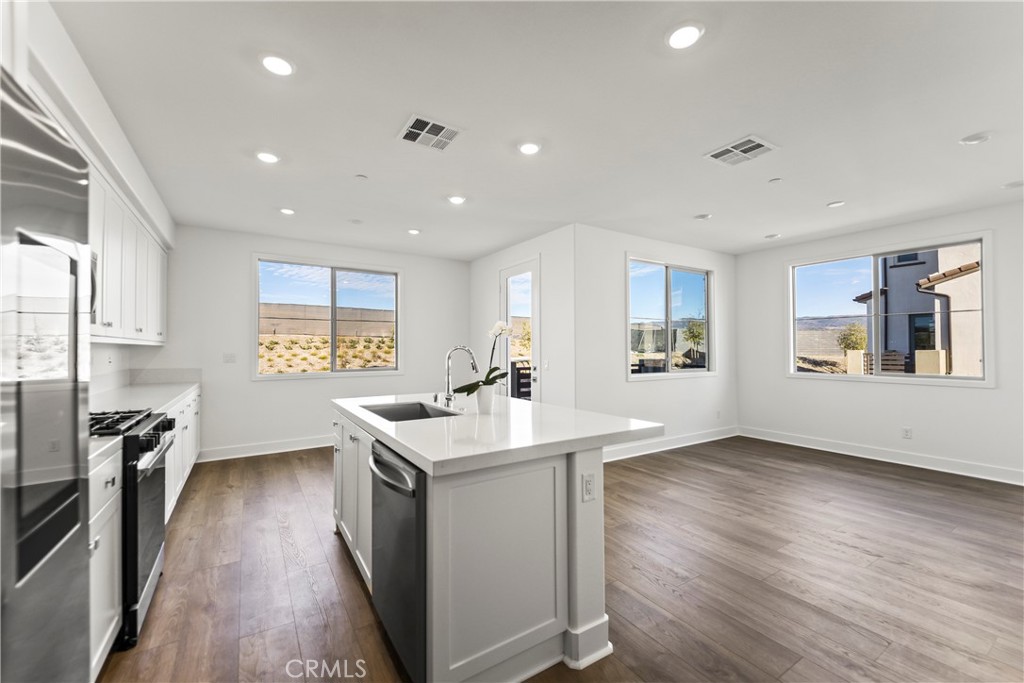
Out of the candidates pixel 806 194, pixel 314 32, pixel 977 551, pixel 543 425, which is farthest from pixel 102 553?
pixel 806 194

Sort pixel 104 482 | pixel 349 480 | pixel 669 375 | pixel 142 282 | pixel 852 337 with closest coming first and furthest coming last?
pixel 104 482 → pixel 349 480 → pixel 142 282 → pixel 852 337 → pixel 669 375

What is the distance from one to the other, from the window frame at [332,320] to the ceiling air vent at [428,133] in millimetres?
3302

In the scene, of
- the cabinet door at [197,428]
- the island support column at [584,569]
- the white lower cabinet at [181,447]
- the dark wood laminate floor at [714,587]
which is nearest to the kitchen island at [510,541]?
the island support column at [584,569]

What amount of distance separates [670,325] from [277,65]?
4.95 m

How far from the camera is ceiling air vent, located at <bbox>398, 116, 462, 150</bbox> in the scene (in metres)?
2.62

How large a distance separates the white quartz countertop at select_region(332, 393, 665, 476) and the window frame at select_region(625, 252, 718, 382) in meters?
2.98

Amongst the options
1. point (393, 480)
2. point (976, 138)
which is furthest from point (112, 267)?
point (976, 138)

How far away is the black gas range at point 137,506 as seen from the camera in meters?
1.83

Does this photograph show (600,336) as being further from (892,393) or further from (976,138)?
(892,393)

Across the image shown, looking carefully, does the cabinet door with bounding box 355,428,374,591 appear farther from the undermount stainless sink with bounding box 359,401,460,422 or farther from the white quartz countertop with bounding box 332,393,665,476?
the undermount stainless sink with bounding box 359,401,460,422

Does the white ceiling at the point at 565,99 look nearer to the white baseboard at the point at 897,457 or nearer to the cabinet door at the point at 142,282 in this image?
the cabinet door at the point at 142,282

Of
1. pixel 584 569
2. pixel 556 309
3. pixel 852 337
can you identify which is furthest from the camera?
pixel 852 337

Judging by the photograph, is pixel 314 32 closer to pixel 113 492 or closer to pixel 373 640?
pixel 113 492

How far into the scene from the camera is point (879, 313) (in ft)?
16.6
